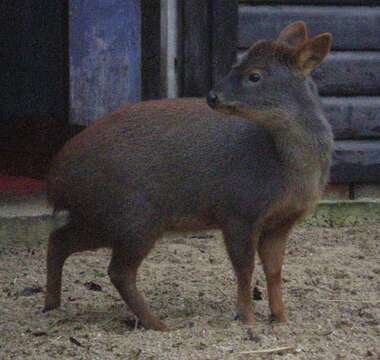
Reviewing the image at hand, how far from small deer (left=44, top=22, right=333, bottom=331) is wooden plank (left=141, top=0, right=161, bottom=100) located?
2259 millimetres

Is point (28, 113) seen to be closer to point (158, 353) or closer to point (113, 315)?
point (113, 315)

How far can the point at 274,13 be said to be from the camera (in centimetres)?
732

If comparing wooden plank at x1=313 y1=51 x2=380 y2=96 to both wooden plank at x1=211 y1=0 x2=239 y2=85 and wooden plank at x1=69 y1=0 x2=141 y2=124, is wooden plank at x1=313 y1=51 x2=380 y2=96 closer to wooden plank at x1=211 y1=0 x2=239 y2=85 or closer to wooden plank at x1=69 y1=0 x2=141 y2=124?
wooden plank at x1=211 y1=0 x2=239 y2=85

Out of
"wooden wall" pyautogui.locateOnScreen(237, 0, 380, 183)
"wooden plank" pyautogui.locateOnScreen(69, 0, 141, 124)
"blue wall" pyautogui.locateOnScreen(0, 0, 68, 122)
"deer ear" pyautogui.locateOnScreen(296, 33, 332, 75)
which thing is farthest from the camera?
"blue wall" pyautogui.locateOnScreen(0, 0, 68, 122)

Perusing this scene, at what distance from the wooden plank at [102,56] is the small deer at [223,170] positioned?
273 centimetres

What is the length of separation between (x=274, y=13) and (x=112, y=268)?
284 cm

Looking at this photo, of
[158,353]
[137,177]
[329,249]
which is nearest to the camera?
[158,353]

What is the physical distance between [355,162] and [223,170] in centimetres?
273

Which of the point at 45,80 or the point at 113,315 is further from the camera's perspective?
the point at 45,80

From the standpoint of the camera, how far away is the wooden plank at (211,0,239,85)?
716 cm

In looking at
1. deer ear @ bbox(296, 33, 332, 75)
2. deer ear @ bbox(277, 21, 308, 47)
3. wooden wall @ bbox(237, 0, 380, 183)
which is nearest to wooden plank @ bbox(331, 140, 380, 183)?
wooden wall @ bbox(237, 0, 380, 183)

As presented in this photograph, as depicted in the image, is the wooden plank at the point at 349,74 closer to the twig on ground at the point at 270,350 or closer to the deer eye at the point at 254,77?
the deer eye at the point at 254,77

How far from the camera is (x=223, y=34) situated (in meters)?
7.18

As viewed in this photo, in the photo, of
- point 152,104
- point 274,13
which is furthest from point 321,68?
point 152,104
